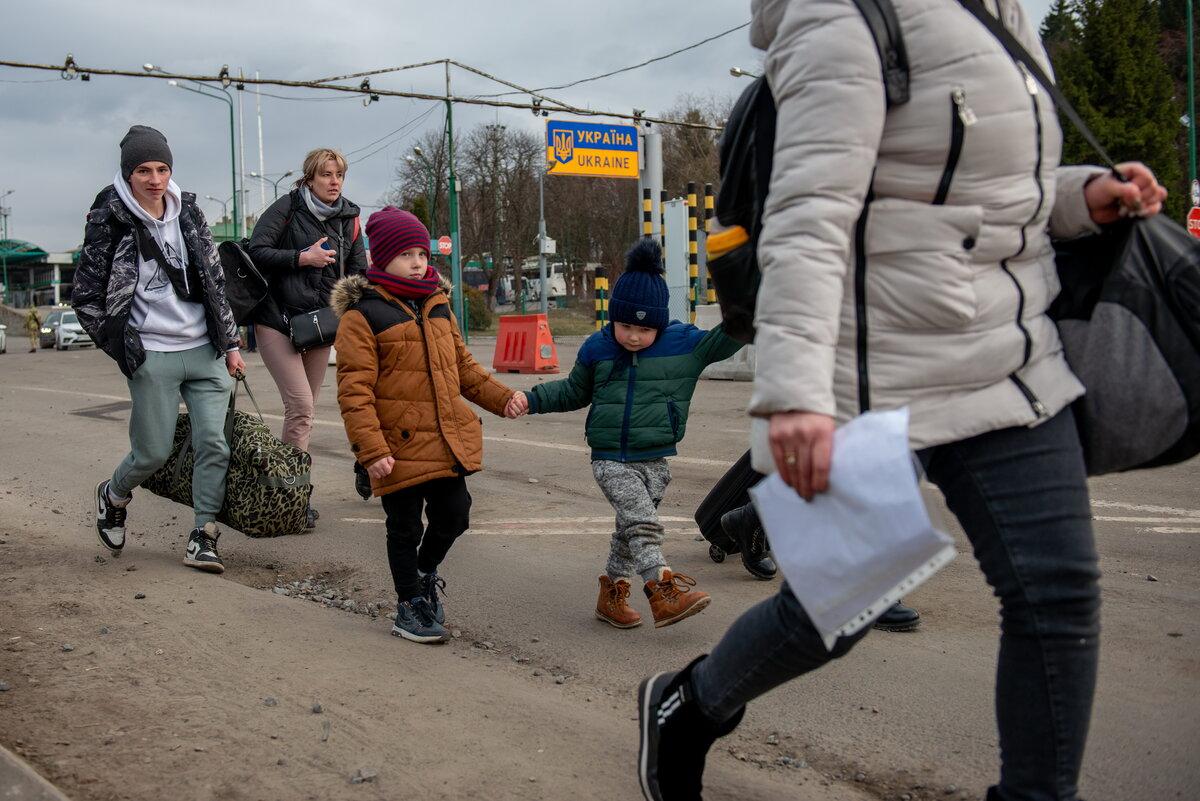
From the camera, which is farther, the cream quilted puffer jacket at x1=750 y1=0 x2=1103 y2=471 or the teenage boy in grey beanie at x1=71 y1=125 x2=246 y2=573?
the teenage boy in grey beanie at x1=71 y1=125 x2=246 y2=573

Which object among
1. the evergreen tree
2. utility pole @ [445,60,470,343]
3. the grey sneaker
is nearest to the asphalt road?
the grey sneaker

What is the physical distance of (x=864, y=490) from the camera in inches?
79.0

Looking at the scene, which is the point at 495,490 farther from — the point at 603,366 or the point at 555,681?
the point at 555,681

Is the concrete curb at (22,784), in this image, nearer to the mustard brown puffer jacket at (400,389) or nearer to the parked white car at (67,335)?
the mustard brown puffer jacket at (400,389)

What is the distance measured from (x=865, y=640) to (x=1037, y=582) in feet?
6.83

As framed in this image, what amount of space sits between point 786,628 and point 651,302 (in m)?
2.30

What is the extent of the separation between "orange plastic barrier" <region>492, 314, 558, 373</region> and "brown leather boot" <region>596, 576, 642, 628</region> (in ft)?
43.8

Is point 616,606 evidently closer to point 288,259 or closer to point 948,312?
point 948,312

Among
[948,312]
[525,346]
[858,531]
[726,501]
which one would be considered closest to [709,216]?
[525,346]

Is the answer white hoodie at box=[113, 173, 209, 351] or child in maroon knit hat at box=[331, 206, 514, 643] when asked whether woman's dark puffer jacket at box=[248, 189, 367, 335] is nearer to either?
white hoodie at box=[113, 173, 209, 351]

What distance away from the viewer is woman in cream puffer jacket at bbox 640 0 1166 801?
2100 mm

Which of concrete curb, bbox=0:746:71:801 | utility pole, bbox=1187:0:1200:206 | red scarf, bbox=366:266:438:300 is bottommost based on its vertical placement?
concrete curb, bbox=0:746:71:801

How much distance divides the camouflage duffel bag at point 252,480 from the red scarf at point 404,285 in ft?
4.38

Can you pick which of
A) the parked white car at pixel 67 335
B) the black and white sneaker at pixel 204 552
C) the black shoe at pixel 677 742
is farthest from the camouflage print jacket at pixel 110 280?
the parked white car at pixel 67 335
